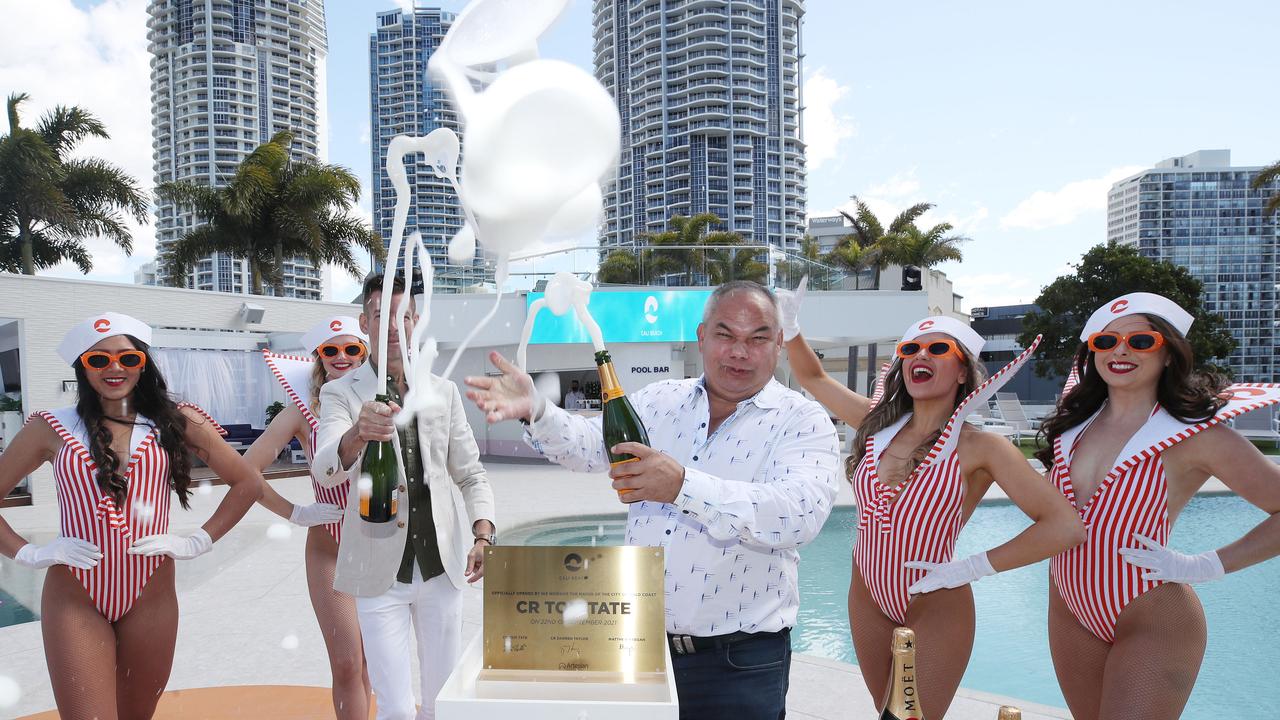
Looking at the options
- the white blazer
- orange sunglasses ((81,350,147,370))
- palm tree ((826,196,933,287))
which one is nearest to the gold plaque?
the white blazer

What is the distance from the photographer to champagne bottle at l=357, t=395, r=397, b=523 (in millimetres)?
1502

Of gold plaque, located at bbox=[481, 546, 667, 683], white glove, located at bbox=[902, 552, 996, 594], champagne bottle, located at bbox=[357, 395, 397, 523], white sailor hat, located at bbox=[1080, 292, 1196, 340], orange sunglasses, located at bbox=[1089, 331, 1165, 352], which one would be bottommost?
white glove, located at bbox=[902, 552, 996, 594]

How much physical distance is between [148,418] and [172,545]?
1.33ft

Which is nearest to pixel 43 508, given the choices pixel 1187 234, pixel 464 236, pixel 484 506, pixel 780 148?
pixel 484 506

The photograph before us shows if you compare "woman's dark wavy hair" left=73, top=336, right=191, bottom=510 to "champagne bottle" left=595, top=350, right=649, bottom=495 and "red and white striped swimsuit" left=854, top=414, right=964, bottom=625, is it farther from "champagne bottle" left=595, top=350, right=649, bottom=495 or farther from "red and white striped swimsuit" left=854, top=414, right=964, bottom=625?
"red and white striped swimsuit" left=854, top=414, right=964, bottom=625

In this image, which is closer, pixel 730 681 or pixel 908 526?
pixel 730 681

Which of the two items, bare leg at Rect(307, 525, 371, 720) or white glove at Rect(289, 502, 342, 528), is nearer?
bare leg at Rect(307, 525, 371, 720)

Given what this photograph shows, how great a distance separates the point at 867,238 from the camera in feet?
91.4

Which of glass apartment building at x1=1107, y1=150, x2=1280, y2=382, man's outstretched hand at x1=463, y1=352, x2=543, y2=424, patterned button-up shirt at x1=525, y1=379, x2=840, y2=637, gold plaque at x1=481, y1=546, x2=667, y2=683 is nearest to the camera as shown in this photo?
gold plaque at x1=481, y1=546, x2=667, y2=683

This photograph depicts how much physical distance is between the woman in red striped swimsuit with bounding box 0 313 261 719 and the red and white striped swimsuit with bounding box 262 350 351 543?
41 centimetres

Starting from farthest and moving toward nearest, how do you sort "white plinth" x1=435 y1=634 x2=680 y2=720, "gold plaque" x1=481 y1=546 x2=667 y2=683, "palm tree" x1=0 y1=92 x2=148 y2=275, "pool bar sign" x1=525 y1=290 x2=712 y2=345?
"palm tree" x1=0 y1=92 x2=148 y2=275, "pool bar sign" x1=525 y1=290 x2=712 y2=345, "gold plaque" x1=481 y1=546 x2=667 y2=683, "white plinth" x1=435 y1=634 x2=680 y2=720

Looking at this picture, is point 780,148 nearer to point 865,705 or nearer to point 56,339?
point 56,339

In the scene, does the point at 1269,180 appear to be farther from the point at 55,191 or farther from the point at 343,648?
the point at 55,191

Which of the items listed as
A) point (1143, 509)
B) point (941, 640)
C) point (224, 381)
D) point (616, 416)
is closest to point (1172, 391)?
A: point (1143, 509)
